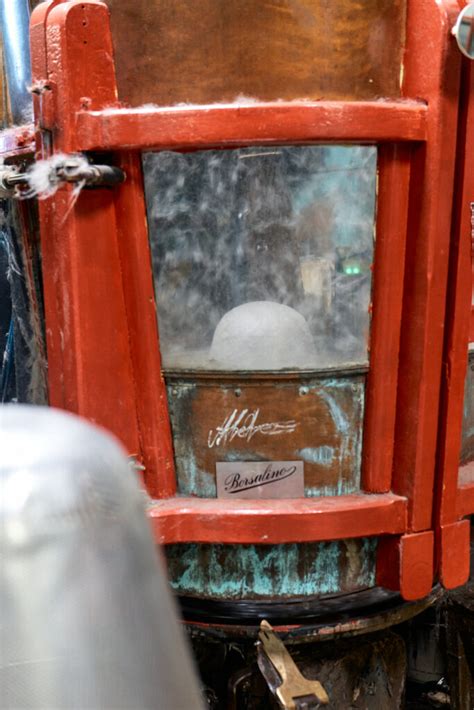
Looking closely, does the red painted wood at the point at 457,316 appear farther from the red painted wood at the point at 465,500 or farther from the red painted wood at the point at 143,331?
the red painted wood at the point at 143,331

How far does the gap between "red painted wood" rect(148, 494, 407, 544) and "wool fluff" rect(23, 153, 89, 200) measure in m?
0.92

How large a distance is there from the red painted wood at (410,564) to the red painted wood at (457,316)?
96 millimetres

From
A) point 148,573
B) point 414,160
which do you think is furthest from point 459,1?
point 148,573

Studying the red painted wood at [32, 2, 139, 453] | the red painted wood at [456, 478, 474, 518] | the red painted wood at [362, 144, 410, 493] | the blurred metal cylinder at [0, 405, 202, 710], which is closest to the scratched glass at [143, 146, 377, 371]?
the red painted wood at [362, 144, 410, 493]

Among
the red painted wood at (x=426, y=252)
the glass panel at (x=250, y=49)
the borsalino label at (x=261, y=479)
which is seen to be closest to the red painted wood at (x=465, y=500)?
the red painted wood at (x=426, y=252)

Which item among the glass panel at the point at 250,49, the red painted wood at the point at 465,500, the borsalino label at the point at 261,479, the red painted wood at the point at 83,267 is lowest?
the red painted wood at the point at 465,500

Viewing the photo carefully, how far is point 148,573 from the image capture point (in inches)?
37.3

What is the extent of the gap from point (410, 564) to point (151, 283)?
1.09 meters

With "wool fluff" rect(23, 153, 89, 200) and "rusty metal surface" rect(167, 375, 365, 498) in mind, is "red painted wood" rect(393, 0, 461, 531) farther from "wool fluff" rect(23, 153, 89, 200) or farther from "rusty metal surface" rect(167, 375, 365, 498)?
"wool fluff" rect(23, 153, 89, 200)

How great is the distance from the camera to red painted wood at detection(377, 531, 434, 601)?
7.73 ft

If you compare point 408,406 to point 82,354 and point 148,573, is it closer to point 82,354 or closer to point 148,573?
point 82,354
